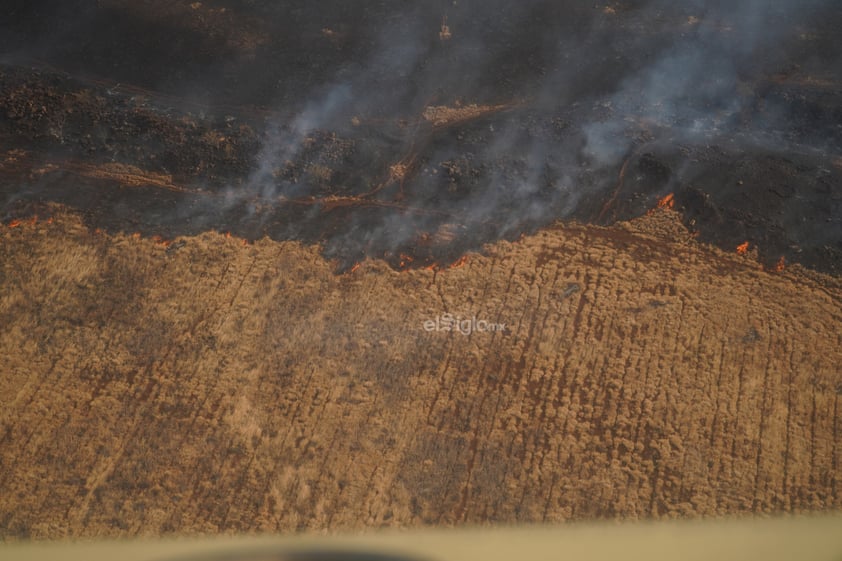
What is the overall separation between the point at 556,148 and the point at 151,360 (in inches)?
354

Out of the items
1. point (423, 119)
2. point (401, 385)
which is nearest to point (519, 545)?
point (401, 385)

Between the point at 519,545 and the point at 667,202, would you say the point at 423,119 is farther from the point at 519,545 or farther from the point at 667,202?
the point at 519,545

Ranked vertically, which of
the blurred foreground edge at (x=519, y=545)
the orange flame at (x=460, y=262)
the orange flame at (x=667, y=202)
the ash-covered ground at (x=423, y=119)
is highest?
the ash-covered ground at (x=423, y=119)

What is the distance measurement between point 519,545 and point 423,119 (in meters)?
9.33

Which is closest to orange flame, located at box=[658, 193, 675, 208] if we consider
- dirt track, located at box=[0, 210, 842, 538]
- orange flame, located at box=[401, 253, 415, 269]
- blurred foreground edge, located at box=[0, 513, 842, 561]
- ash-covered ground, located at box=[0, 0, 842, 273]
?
ash-covered ground, located at box=[0, 0, 842, 273]

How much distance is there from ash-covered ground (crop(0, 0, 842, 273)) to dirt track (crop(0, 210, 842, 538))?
36.5 inches

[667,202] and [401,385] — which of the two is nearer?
[401,385]

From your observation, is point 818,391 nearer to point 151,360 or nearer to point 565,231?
point 565,231

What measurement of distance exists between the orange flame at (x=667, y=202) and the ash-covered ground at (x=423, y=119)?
0.56 ft

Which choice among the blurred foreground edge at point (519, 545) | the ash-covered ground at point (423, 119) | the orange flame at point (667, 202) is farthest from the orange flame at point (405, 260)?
the orange flame at point (667, 202)

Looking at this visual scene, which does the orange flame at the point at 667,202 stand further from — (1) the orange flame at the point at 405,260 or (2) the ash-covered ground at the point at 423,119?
(1) the orange flame at the point at 405,260

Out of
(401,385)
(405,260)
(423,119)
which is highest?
(423,119)

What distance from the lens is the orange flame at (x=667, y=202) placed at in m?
13.3

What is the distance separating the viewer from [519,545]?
9.30 m
